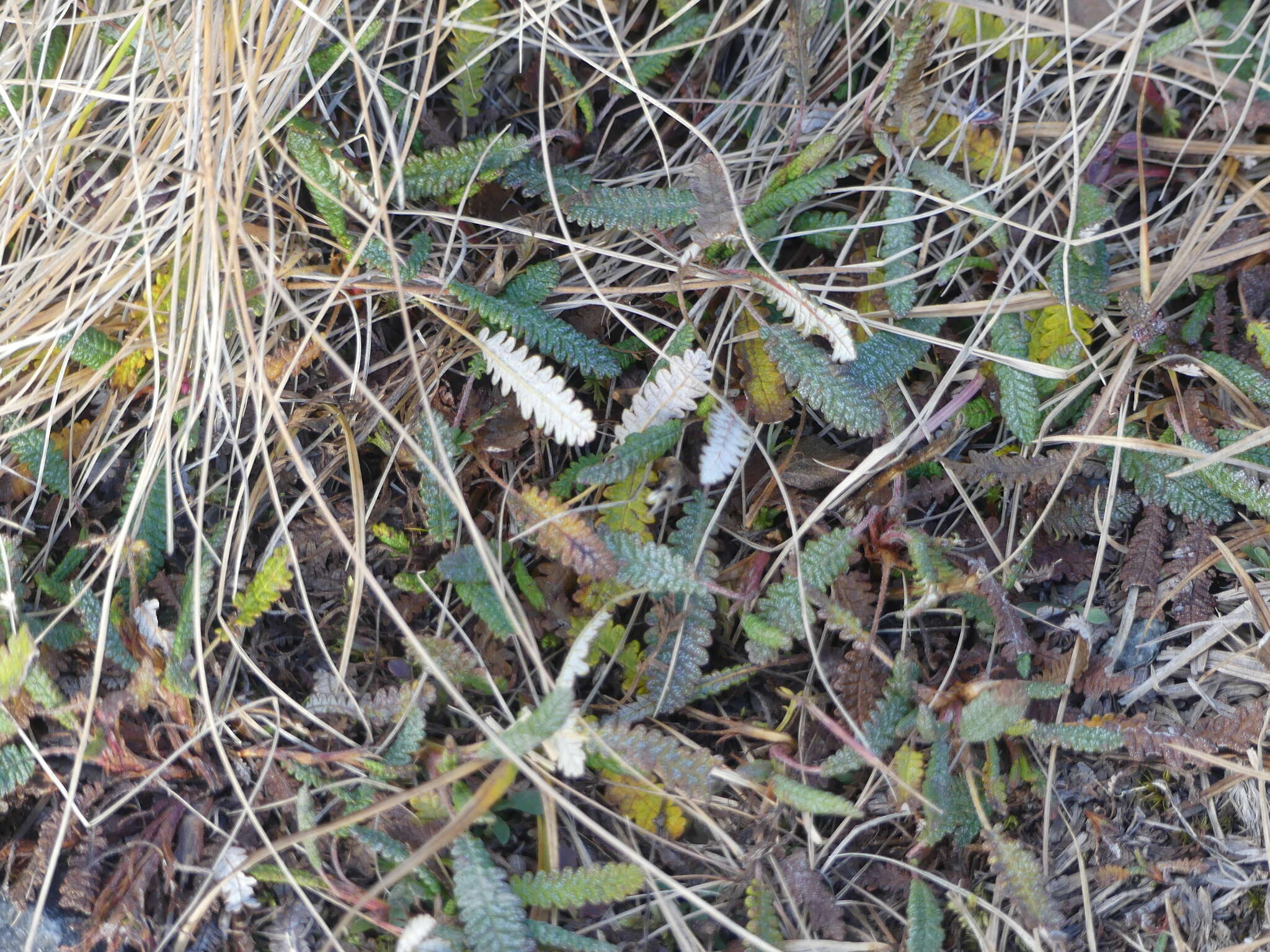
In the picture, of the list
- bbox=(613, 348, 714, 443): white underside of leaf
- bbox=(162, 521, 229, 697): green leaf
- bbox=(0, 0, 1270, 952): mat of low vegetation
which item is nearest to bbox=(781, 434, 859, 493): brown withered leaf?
bbox=(0, 0, 1270, 952): mat of low vegetation

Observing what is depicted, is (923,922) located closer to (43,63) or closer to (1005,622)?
(1005,622)

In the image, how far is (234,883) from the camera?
61.9 inches

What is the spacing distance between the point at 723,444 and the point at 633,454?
0.58 feet

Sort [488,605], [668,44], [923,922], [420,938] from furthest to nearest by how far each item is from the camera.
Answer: [668,44], [488,605], [923,922], [420,938]

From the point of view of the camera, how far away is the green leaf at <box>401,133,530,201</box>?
1.74 meters

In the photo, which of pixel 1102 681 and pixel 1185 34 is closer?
pixel 1102 681

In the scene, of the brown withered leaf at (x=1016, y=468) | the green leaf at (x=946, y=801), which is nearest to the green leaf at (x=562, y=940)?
the green leaf at (x=946, y=801)

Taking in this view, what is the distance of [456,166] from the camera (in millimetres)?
1741

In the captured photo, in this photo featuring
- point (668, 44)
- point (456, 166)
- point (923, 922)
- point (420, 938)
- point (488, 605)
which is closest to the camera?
point (420, 938)

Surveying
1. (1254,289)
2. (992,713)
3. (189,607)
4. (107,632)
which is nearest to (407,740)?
(189,607)

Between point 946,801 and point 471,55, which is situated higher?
point 471,55

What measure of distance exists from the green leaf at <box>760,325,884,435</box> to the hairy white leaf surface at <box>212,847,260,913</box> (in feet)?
4.50

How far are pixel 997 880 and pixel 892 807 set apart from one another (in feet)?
0.69

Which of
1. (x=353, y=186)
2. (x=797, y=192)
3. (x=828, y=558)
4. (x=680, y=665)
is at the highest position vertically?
(x=353, y=186)
